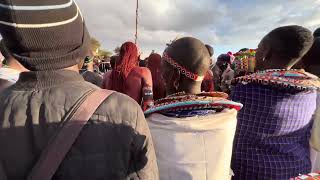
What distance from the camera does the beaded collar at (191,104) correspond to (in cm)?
192

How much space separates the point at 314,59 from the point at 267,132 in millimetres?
1140

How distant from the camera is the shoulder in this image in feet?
4.36

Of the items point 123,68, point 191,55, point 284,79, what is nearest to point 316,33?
point 284,79

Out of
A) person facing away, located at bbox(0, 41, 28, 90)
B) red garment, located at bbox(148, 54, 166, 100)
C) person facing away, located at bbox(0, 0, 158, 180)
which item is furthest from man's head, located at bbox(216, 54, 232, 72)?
person facing away, located at bbox(0, 0, 158, 180)

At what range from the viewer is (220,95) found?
2.10m

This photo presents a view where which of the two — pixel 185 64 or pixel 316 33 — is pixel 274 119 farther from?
pixel 316 33

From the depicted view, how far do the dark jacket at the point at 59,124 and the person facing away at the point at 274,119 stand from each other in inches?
46.7

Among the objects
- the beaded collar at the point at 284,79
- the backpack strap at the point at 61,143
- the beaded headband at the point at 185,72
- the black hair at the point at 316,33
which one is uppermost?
the black hair at the point at 316,33

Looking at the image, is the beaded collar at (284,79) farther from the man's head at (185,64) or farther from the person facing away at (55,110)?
the person facing away at (55,110)

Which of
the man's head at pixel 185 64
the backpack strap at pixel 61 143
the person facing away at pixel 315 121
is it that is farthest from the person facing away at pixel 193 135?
the person facing away at pixel 315 121

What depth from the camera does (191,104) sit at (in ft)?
6.30

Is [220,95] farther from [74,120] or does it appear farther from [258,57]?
[74,120]

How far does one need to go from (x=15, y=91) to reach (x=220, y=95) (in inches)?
46.5

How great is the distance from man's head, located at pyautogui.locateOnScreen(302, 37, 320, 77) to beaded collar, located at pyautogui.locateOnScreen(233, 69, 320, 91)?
70 centimetres
